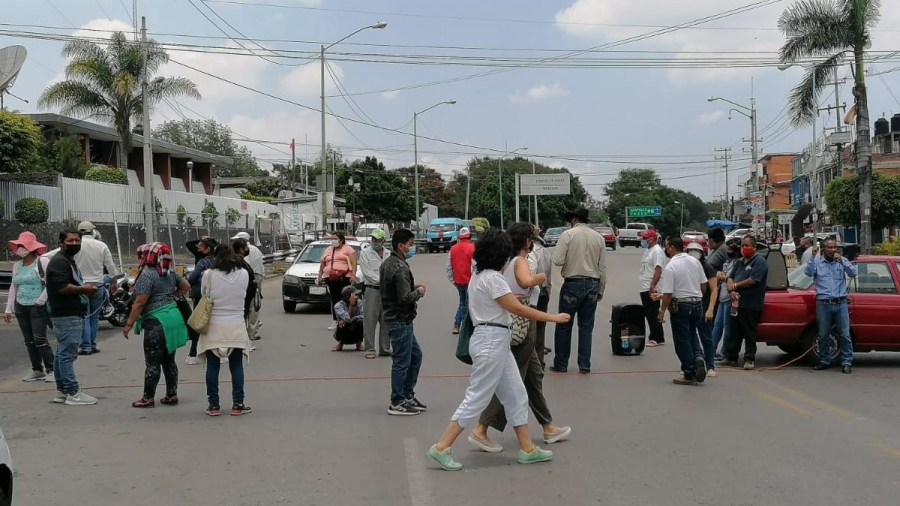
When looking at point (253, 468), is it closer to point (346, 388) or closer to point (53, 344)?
point (346, 388)

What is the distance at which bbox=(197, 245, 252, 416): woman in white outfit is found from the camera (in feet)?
26.9

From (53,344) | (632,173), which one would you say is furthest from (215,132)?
(53,344)

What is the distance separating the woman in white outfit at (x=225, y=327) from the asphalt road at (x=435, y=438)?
1.09 ft

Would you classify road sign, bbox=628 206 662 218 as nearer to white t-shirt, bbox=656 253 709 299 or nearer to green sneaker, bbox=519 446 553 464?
white t-shirt, bbox=656 253 709 299

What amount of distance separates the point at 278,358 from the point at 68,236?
408 centimetres

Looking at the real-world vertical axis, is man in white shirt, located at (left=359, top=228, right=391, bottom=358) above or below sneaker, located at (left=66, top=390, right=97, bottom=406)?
above

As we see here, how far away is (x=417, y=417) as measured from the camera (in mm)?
8320

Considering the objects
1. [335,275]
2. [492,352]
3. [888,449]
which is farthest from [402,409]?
[335,275]

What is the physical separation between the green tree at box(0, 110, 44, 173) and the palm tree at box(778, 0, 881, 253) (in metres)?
26.5

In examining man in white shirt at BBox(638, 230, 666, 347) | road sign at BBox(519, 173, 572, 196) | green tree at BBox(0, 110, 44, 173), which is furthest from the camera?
road sign at BBox(519, 173, 572, 196)

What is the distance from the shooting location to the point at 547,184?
8838 cm

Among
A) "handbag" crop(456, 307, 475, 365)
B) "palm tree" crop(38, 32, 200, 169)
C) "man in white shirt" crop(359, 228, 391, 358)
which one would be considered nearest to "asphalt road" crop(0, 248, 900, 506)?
"man in white shirt" crop(359, 228, 391, 358)

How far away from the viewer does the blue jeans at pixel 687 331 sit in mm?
9812

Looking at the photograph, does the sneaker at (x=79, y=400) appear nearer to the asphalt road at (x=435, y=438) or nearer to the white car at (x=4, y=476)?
the asphalt road at (x=435, y=438)
